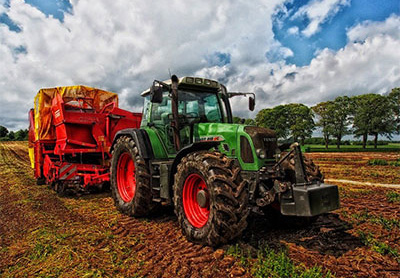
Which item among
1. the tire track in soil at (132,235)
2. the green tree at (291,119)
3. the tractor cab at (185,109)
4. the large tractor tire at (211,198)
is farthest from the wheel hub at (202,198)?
the green tree at (291,119)

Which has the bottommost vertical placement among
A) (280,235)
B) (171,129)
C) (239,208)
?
(280,235)

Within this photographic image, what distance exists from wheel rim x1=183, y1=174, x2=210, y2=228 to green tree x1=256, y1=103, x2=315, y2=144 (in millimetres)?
44258

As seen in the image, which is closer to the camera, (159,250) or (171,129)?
→ (159,250)

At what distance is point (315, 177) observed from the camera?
4207mm

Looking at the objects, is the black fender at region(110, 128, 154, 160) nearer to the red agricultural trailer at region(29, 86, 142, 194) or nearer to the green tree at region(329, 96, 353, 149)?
the red agricultural trailer at region(29, 86, 142, 194)

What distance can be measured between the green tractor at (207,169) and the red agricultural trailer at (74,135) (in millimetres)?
1792

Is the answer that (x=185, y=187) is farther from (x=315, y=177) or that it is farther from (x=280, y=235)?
(x=315, y=177)

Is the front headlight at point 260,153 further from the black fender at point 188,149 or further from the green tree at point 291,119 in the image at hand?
the green tree at point 291,119

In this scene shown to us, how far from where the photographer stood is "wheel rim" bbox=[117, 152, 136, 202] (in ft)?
20.3

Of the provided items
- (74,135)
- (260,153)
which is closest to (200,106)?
(260,153)

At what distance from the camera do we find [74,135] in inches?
315

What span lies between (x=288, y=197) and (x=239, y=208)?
0.73 meters

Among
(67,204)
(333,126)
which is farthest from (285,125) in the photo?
(67,204)

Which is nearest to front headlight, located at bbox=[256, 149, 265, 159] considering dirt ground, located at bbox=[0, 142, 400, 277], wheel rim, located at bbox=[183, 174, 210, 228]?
wheel rim, located at bbox=[183, 174, 210, 228]
